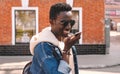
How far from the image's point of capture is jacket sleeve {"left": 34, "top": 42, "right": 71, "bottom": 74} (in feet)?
6.25

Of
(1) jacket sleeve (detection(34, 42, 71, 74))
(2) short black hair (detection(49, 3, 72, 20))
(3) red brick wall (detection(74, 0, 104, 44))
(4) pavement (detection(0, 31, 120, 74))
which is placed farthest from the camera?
(3) red brick wall (detection(74, 0, 104, 44))

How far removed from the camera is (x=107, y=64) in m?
12.3

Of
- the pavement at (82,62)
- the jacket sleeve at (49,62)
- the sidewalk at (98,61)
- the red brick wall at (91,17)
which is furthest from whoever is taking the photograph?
the red brick wall at (91,17)

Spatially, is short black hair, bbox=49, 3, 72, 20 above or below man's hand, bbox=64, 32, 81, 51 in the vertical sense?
above

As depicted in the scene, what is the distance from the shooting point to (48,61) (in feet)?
6.28

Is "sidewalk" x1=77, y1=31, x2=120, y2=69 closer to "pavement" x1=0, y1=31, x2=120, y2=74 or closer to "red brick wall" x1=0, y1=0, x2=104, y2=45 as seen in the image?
"pavement" x1=0, y1=31, x2=120, y2=74

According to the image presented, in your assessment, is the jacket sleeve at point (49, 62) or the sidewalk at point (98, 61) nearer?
the jacket sleeve at point (49, 62)

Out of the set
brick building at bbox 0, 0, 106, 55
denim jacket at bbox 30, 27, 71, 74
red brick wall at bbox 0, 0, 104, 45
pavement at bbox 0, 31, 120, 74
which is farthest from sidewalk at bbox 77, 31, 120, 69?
denim jacket at bbox 30, 27, 71, 74

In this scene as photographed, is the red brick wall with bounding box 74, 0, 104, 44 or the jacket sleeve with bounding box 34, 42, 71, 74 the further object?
the red brick wall with bounding box 74, 0, 104, 44

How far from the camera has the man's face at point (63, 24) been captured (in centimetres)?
196

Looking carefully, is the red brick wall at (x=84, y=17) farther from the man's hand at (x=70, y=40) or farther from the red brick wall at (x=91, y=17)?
the man's hand at (x=70, y=40)

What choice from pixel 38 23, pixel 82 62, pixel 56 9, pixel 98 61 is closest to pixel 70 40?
pixel 56 9

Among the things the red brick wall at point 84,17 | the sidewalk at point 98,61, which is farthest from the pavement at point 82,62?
the red brick wall at point 84,17

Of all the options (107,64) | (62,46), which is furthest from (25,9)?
(62,46)
